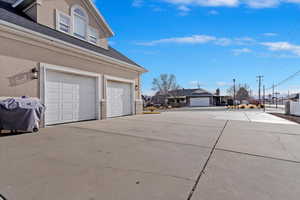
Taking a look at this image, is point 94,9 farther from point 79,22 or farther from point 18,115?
point 18,115

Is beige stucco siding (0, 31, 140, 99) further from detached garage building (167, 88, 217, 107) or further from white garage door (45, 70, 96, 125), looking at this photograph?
detached garage building (167, 88, 217, 107)

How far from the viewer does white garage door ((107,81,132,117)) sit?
10.4 m

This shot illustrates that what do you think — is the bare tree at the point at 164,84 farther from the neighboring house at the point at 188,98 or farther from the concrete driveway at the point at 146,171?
the concrete driveway at the point at 146,171

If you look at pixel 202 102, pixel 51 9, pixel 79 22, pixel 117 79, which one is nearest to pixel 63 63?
pixel 51 9

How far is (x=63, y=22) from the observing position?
29.6ft

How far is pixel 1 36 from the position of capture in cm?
562

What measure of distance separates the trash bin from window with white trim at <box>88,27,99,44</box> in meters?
6.40

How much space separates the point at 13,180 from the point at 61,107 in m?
5.69

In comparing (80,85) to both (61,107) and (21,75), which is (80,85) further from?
(21,75)

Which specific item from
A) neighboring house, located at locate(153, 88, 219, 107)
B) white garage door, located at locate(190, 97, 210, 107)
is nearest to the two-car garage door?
neighboring house, located at locate(153, 88, 219, 107)

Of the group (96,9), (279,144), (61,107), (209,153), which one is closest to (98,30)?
(96,9)

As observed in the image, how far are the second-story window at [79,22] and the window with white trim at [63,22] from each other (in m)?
0.40

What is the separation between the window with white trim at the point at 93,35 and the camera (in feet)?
34.8

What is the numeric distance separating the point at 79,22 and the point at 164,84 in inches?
1519
